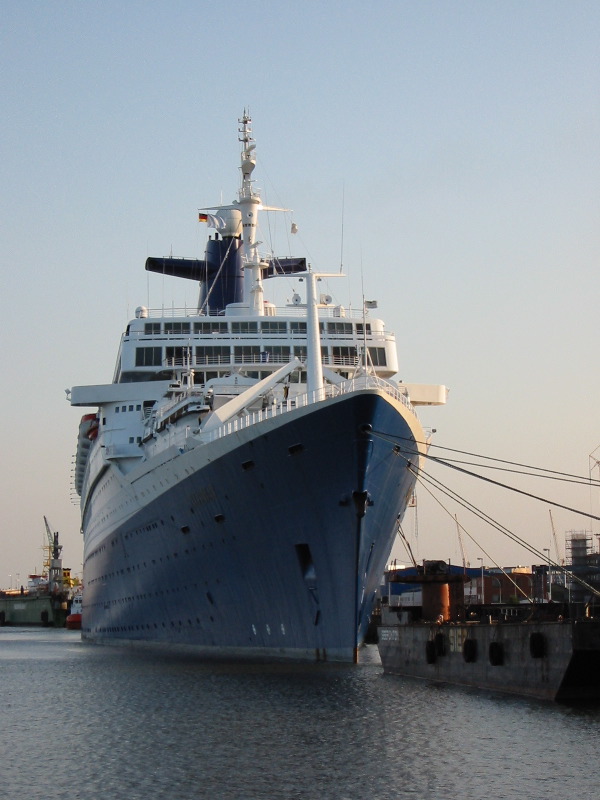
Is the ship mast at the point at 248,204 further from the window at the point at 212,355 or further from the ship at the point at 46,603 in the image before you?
the ship at the point at 46,603

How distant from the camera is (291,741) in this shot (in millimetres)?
22062

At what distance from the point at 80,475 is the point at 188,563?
3556 cm

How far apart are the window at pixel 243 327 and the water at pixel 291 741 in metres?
17.8

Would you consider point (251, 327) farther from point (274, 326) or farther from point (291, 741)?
point (291, 741)

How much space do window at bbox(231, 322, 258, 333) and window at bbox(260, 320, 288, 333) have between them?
0.30 meters

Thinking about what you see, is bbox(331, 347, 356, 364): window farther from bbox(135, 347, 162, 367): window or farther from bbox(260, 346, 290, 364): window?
bbox(135, 347, 162, 367): window

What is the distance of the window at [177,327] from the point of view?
159 feet

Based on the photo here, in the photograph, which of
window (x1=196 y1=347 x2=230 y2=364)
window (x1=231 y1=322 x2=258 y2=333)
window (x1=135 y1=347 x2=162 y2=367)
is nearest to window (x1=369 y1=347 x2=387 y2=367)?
window (x1=231 y1=322 x2=258 y2=333)

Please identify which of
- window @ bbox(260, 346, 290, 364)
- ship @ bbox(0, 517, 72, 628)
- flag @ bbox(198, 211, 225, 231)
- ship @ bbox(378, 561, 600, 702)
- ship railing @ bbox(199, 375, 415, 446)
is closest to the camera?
ship @ bbox(378, 561, 600, 702)

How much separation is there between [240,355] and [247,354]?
1.08 feet

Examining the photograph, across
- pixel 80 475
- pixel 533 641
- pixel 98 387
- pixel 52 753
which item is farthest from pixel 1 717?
pixel 80 475

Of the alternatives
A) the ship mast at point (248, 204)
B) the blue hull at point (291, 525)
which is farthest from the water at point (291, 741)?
the ship mast at point (248, 204)

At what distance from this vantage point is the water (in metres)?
18.3

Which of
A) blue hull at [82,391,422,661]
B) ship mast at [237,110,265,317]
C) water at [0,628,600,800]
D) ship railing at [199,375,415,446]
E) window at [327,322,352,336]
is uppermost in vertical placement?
ship mast at [237,110,265,317]
